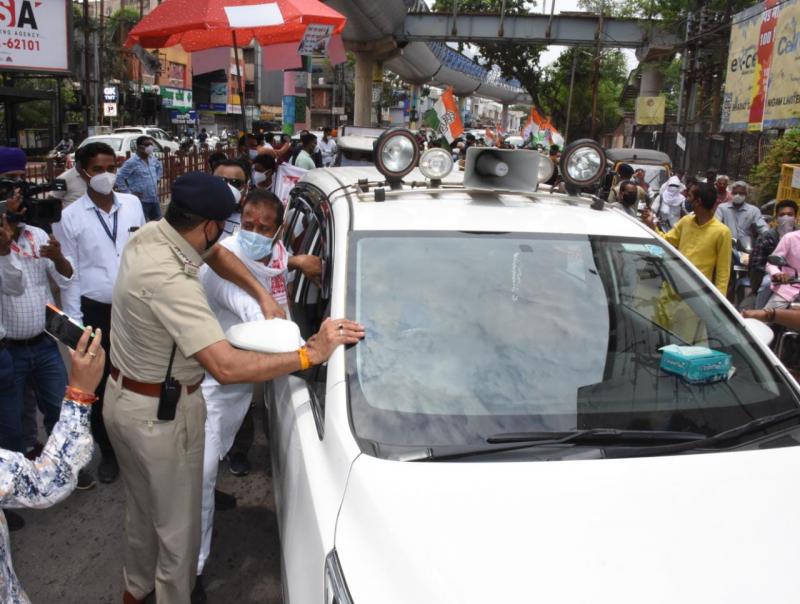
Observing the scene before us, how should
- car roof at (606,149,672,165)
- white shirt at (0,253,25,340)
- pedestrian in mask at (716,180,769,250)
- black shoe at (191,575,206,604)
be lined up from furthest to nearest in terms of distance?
car roof at (606,149,672,165)
pedestrian in mask at (716,180,769,250)
white shirt at (0,253,25,340)
black shoe at (191,575,206,604)

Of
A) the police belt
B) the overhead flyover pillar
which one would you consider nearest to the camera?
the police belt

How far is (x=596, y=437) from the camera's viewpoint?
2.03 m

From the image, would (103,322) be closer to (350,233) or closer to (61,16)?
(350,233)

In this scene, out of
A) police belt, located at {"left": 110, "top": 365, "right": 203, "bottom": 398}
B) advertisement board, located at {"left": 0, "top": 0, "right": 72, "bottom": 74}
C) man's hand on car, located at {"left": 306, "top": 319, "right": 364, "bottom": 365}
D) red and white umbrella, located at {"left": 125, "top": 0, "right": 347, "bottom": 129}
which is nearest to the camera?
man's hand on car, located at {"left": 306, "top": 319, "right": 364, "bottom": 365}

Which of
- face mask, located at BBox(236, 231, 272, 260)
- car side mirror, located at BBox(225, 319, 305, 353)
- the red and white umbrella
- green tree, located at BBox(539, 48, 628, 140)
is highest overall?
green tree, located at BBox(539, 48, 628, 140)

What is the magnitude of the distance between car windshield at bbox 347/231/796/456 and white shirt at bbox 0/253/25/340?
80.9 inches

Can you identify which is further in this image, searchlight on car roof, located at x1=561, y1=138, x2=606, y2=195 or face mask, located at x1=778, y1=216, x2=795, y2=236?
face mask, located at x1=778, y1=216, x2=795, y2=236

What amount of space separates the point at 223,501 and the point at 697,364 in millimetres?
2668

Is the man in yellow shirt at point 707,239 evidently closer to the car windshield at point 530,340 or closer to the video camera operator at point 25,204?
the car windshield at point 530,340

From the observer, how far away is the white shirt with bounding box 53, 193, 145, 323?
4.11m

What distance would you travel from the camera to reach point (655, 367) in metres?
2.46

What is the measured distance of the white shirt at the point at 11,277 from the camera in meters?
3.49

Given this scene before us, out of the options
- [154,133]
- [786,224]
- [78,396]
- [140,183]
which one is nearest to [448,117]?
[140,183]

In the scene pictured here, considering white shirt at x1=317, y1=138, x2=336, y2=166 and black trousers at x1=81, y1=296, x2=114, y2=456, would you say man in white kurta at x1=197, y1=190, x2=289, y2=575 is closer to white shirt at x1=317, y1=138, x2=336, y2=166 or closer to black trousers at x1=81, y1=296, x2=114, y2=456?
black trousers at x1=81, y1=296, x2=114, y2=456
